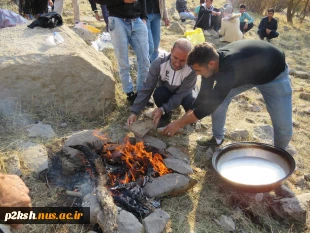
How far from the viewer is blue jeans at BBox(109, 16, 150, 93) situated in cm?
445

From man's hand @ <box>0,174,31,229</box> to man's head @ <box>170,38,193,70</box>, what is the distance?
7.56 ft

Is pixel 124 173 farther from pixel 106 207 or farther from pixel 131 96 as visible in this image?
pixel 131 96

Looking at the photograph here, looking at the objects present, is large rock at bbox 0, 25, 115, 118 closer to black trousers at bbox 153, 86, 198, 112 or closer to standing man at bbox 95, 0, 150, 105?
standing man at bbox 95, 0, 150, 105

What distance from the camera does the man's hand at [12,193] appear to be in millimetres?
2275

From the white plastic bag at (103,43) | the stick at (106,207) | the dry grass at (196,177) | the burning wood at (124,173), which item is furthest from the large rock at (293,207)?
the white plastic bag at (103,43)

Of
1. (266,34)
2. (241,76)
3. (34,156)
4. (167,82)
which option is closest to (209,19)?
(266,34)

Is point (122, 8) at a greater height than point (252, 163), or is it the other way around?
point (122, 8)

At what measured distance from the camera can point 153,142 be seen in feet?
13.0

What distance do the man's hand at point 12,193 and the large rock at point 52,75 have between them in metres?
2.02

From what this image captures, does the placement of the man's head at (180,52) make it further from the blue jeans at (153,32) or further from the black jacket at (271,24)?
the black jacket at (271,24)

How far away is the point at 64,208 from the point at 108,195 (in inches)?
17.8

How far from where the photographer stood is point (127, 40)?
4590 millimetres

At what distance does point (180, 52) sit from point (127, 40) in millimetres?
1044

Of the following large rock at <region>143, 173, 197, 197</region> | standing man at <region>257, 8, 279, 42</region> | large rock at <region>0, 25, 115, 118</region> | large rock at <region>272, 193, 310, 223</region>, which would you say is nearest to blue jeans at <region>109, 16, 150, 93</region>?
large rock at <region>0, 25, 115, 118</region>
